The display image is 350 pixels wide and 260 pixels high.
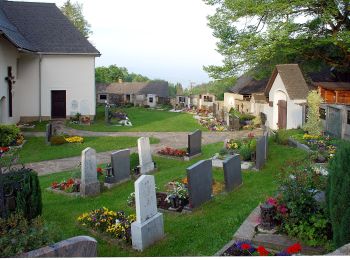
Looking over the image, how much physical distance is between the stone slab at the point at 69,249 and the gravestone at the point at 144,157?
8.46 metres

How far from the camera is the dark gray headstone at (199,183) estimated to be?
9430mm

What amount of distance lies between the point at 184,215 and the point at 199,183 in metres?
0.80

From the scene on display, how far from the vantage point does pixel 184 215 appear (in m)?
9.41

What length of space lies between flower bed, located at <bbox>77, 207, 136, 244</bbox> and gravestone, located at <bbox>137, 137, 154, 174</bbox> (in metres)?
4.89

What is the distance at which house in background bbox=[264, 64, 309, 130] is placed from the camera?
2261cm

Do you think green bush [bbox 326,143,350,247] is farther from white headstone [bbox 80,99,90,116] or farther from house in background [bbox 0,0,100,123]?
white headstone [bbox 80,99,90,116]

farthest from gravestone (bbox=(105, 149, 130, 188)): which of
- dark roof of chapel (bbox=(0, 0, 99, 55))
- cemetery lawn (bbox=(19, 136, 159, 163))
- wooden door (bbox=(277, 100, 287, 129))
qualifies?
dark roof of chapel (bbox=(0, 0, 99, 55))

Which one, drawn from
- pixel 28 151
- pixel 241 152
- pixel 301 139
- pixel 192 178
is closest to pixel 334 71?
pixel 301 139

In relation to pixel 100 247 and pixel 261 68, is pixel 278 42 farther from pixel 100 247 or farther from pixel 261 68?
pixel 100 247

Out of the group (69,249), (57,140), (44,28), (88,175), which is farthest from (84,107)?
(69,249)

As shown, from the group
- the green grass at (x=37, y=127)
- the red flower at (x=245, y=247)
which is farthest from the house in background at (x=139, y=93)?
the red flower at (x=245, y=247)

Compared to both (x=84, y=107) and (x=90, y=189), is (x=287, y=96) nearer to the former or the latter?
(x=90, y=189)

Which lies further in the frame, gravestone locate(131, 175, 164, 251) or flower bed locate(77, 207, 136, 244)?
flower bed locate(77, 207, 136, 244)

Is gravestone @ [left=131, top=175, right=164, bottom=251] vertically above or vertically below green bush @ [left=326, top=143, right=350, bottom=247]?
below
